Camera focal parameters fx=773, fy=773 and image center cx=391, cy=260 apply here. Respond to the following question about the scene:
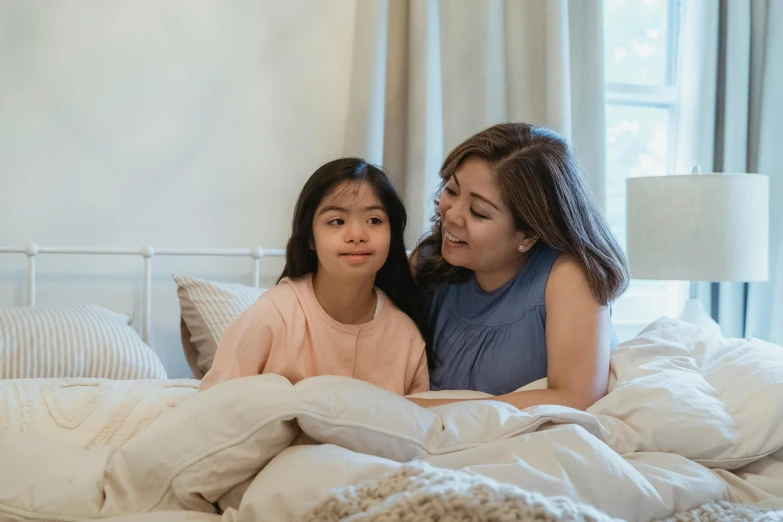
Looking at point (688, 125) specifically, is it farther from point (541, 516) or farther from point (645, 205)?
point (541, 516)

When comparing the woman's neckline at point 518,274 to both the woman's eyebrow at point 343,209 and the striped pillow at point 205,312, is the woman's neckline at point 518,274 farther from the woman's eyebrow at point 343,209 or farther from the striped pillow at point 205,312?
the striped pillow at point 205,312

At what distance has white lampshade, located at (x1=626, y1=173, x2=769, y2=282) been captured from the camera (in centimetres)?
222

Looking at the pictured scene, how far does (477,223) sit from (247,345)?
0.47 meters

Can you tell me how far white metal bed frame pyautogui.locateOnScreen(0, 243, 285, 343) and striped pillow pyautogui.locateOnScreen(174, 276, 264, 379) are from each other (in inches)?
6.4

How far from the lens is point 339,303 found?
4.85 ft

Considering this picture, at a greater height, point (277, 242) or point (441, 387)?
point (277, 242)

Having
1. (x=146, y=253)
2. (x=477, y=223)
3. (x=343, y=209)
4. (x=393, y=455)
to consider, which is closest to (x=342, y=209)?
(x=343, y=209)

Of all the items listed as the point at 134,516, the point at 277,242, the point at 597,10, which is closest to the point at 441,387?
the point at 134,516

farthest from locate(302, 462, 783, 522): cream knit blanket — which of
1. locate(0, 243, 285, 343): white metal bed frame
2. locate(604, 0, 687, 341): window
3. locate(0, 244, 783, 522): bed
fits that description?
locate(604, 0, 687, 341): window

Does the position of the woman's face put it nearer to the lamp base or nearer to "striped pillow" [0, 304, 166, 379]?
"striped pillow" [0, 304, 166, 379]

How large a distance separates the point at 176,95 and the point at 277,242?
50 centimetres

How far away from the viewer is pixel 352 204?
141 centimetres

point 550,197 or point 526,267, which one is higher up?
point 550,197

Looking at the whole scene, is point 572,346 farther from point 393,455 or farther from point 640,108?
point 640,108
